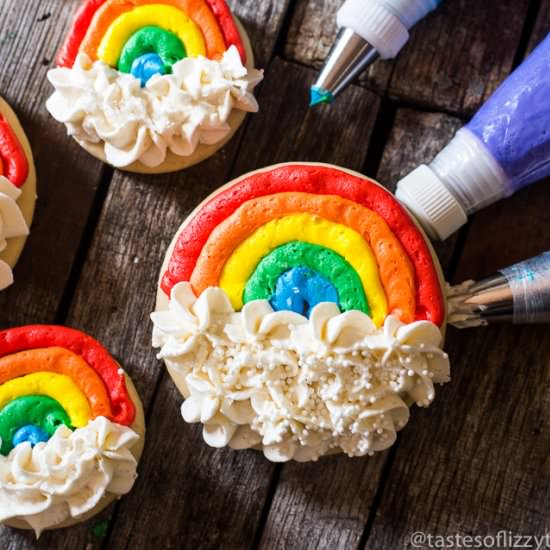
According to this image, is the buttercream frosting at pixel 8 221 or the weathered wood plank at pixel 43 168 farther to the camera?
the weathered wood plank at pixel 43 168

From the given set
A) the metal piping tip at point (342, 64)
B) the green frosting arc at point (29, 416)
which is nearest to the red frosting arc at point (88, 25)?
the metal piping tip at point (342, 64)

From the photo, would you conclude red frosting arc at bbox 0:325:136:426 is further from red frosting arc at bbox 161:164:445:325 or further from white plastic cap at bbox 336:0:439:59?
white plastic cap at bbox 336:0:439:59

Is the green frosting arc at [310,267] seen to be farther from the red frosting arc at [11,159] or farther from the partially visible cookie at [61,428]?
the red frosting arc at [11,159]

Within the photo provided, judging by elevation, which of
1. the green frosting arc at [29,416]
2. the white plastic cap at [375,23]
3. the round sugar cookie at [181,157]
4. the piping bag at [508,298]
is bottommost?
the green frosting arc at [29,416]

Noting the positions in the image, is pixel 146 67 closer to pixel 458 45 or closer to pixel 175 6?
pixel 175 6

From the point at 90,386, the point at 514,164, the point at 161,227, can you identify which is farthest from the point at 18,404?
the point at 514,164

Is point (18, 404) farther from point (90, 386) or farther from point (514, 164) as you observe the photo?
point (514, 164)

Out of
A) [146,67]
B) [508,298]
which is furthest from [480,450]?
[146,67]
